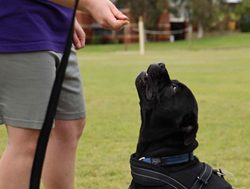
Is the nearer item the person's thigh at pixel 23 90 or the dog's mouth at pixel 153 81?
the person's thigh at pixel 23 90

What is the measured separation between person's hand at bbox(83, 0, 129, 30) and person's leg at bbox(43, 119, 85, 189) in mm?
749

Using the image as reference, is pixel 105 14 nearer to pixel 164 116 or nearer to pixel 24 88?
pixel 24 88

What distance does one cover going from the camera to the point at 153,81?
2.91m

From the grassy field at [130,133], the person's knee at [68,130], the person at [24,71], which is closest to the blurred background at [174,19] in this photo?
the grassy field at [130,133]

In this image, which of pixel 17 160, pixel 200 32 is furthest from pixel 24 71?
pixel 200 32

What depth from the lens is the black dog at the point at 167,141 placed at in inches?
108

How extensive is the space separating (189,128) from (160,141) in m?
0.16

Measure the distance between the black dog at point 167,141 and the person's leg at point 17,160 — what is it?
0.64 m

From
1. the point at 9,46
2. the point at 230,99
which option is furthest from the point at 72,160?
the point at 230,99

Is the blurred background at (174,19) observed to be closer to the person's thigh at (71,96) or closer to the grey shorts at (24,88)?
the person's thigh at (71,96)

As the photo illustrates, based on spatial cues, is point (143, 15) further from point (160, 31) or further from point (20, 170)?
point (20, 170)

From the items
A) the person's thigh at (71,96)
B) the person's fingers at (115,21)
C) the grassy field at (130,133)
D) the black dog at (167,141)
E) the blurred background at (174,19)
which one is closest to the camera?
the person's fingers at (115,21)

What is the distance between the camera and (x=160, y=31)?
4578 centimetres

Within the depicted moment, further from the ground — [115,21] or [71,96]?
[115,21]
